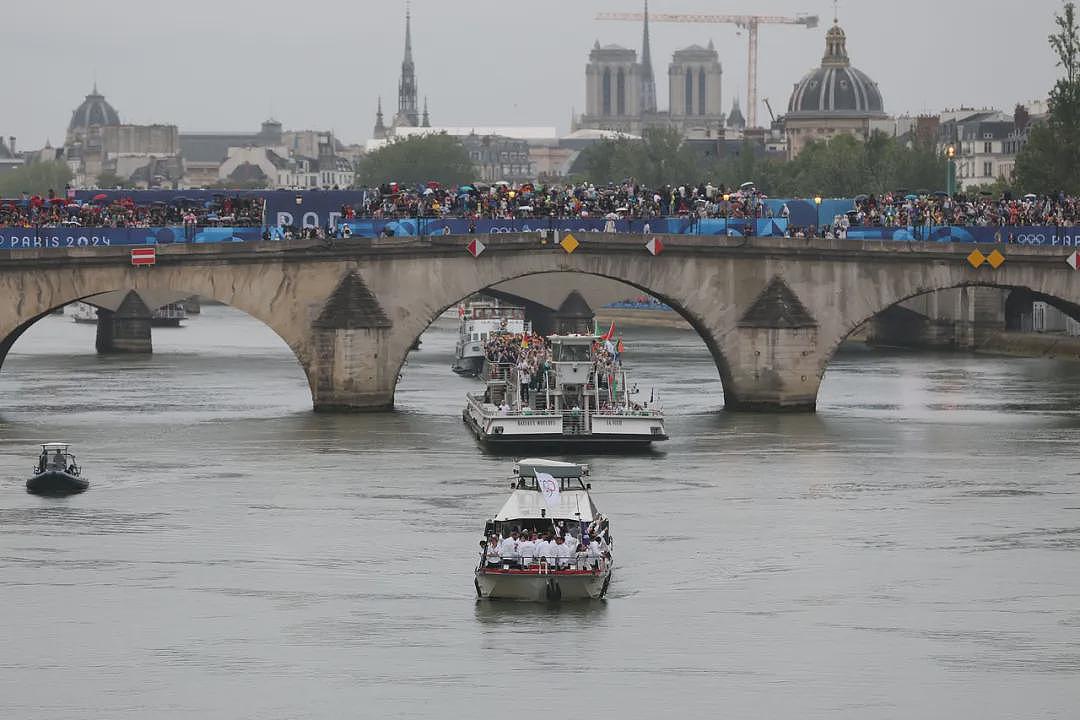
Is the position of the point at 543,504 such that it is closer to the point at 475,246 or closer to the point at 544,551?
the point at 544,551

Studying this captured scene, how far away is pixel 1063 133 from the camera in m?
137

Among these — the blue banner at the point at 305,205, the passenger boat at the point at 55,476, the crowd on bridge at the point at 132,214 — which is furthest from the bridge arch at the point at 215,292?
→ the passenger boat at the point at 55,476

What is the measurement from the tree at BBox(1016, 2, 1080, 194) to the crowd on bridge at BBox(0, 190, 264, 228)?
180ft

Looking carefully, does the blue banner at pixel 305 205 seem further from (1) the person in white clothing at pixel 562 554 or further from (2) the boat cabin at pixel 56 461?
(1) the person in white clothing at pixel 562 554

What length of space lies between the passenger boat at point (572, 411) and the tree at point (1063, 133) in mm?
54547

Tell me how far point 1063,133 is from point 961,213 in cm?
3823

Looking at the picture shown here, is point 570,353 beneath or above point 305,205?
beneath

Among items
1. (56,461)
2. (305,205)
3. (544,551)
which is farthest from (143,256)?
(544,551)

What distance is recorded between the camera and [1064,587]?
61.0 metres

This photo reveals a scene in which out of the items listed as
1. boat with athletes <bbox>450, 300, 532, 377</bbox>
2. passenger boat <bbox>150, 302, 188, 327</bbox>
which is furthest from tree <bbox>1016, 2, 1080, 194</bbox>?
passenger boat <bbox>150, 302, 188, 327</bbox>

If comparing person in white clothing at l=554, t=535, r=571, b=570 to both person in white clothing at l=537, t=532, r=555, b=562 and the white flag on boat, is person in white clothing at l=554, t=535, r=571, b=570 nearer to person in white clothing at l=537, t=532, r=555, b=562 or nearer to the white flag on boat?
person in white clothing at l=537, t=532, r=555, b=562

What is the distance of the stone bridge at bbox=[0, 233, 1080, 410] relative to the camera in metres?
94.8

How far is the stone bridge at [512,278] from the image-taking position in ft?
311

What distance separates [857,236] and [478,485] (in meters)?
27.4
